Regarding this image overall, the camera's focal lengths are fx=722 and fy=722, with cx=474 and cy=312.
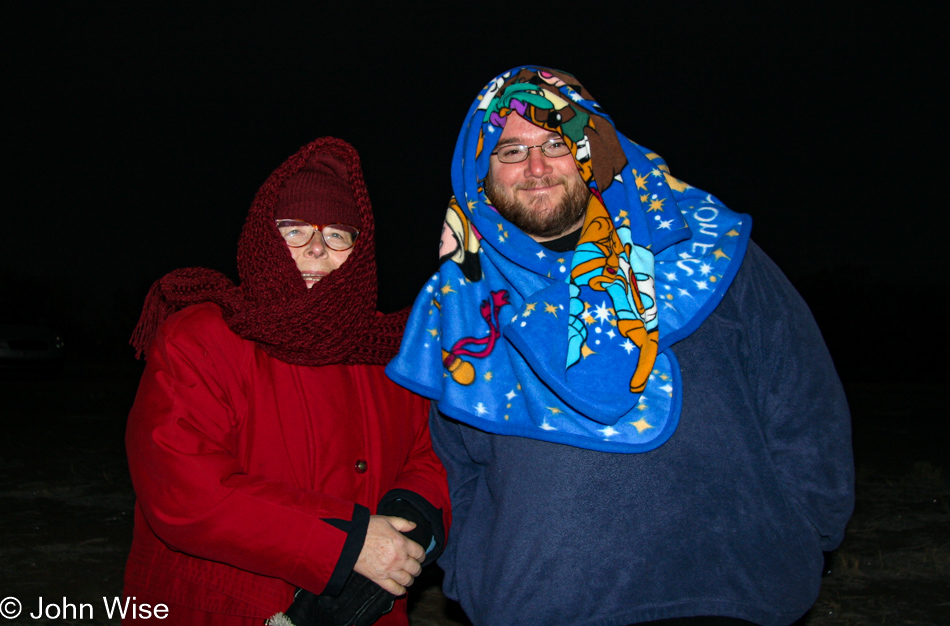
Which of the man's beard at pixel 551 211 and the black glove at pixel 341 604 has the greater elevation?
the man's beard at pixel 551 211

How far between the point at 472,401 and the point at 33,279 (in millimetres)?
37426

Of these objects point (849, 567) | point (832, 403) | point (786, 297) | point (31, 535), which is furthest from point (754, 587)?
point (31, 535)

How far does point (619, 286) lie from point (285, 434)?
106 cm

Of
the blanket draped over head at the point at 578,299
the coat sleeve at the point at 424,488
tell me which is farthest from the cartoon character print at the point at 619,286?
the coat sleeve at the point at 424,488

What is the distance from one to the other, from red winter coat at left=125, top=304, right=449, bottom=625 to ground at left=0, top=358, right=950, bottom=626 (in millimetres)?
1578

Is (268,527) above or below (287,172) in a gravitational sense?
below

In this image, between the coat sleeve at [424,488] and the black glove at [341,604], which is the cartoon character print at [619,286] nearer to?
the coat sleeve at [424,488]

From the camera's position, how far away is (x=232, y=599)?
200cm

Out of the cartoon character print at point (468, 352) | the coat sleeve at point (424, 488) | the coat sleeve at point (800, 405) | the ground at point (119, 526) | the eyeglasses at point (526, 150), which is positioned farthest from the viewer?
the ground at point (119, 526)

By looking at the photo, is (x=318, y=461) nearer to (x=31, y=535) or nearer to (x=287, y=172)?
(x=287, y=172)

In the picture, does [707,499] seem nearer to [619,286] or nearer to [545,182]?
[619,286]

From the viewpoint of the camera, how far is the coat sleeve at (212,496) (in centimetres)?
189

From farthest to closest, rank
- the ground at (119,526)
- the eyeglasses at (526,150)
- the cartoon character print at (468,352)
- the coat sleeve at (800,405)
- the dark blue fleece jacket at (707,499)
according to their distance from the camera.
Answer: the ground at (119,526), the eyeglasses at (526,150), the cartoon character print at (468,352), the coat sleeve at (800,405), the dark blue fleece jacket at (707,499)

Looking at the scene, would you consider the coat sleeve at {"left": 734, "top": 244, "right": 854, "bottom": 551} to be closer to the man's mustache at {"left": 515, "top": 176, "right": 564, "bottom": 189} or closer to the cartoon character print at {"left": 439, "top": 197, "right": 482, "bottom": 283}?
the man's mustache at {"left": 515, "top": 176, "right": 564, "bottom": 189}
